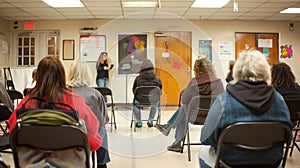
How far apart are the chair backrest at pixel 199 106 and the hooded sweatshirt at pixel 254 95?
135 cm

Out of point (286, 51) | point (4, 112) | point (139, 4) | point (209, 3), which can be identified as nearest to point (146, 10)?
point (139, 4)

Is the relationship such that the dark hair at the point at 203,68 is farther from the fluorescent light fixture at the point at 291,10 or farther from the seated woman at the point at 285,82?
the fluorescent light fixture at the point at 291,10

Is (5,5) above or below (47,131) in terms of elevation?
above

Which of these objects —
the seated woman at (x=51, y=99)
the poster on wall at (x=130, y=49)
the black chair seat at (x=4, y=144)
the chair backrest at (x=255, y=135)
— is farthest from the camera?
the poster on wall at (x=130, y=49)

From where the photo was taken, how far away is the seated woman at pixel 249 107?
1.37 metres

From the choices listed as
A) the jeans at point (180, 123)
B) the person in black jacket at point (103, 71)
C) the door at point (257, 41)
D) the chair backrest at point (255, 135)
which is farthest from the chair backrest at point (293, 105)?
the door at point (257, 41)

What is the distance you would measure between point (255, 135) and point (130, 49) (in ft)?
20.3

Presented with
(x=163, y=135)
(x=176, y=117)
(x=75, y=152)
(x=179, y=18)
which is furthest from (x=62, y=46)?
(x=75, y=152)

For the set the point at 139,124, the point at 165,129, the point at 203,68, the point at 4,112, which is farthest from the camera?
the point at 139,124

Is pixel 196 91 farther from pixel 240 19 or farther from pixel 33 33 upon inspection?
pixel 33 33

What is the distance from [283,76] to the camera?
2617mm

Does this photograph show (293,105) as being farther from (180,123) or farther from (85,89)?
(85,89)

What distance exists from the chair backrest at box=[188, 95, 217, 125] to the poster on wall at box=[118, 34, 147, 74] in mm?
4410

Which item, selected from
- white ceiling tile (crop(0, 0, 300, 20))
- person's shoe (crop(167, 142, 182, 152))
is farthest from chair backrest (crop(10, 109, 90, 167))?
white ceiling tile (crop(0, 0, 300, 20))
